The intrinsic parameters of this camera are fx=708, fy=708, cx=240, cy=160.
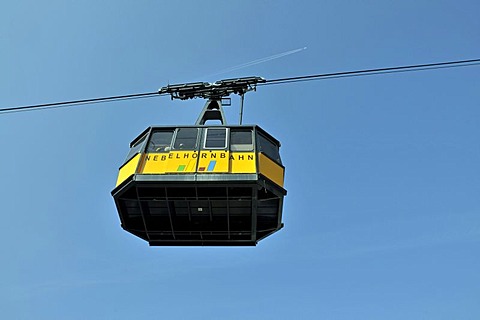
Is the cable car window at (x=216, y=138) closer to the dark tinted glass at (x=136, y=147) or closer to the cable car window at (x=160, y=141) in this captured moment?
the cable car window at (x=160, y=141)

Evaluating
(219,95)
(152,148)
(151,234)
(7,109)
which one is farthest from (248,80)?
(7,109)

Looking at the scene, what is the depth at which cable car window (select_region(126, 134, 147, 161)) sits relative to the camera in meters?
17.2

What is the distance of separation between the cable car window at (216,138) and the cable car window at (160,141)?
0.94 m

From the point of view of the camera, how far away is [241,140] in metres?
16.8

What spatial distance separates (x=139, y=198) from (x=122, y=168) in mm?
1226

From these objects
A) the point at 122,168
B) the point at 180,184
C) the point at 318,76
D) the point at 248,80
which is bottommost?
the point at 180,184

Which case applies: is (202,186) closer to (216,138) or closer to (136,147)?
(216,138)

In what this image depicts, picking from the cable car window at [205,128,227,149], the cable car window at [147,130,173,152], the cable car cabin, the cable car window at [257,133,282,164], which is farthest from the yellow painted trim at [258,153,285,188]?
the cable car window at [147,130,173,152]

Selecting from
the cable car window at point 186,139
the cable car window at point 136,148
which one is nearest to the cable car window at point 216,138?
the cable car window at point 186,139

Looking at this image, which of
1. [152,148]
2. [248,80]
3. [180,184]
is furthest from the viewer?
[248,80]

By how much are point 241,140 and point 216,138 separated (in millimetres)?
599

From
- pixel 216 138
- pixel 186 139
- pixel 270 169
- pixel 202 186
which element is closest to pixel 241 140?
pixel 216 138

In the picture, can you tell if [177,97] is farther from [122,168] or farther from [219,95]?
[122,168]

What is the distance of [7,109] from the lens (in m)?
16.7
